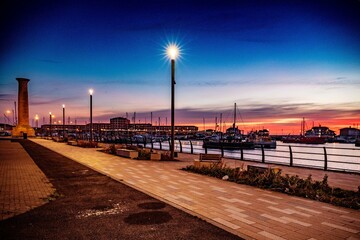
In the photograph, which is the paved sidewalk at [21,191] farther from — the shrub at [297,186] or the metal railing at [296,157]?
the metal railing at [296,157]

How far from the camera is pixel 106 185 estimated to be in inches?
349

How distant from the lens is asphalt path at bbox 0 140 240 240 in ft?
15.4

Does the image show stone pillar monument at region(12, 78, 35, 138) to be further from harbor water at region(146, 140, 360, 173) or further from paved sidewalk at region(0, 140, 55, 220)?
paved sidewalk at region(0, 140, 55, 220)

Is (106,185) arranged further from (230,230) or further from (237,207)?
(230,230)

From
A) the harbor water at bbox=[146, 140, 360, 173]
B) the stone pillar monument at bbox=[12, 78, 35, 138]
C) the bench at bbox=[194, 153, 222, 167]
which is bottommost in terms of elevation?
the harbor water at bbox=[146, 140, 360, 173]

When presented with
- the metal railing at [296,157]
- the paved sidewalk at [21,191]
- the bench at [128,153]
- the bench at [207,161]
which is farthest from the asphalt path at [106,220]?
the bench at [128,153]

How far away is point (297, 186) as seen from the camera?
798cm

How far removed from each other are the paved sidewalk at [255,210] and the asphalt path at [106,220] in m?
0.44

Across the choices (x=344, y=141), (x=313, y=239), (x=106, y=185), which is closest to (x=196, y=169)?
(x=106, y=185)

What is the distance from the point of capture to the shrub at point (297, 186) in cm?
684

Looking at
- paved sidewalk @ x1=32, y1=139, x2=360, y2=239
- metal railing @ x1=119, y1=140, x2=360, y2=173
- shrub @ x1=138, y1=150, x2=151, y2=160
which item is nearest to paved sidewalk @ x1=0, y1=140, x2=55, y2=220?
paved sidewalk @ x1=32, y1=139, x2=360, y2=239

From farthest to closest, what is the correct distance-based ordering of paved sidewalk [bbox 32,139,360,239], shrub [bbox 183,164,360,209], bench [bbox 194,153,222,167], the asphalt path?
bench [bbox 194,153,222,167]
shrub [bbox 183,164,360,209]
paved sidewalk [bbox 32,139,360,239]
the asphalt path

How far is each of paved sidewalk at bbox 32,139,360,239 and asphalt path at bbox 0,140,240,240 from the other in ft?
1.45

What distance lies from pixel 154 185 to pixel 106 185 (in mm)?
1724
